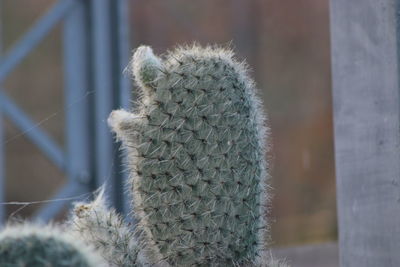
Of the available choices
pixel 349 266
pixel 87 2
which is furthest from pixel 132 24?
pixel 349 266

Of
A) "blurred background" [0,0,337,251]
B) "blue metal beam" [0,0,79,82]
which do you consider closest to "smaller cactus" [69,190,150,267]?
"blue metal beam" [0,0,79,82]

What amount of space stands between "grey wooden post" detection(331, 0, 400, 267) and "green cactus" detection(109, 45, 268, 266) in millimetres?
250

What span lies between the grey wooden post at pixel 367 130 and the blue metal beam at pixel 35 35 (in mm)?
4520

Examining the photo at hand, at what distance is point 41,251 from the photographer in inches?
61.2

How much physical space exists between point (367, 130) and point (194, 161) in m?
0.45

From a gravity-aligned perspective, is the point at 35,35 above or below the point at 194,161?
above

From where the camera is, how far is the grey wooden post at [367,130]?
7.34ft

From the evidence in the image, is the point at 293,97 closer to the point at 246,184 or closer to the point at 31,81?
the point at 31,81

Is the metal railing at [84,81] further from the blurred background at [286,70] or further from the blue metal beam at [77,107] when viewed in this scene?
the blurred background at [286,70]

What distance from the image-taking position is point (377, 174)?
2.27 m

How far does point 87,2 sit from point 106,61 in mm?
518

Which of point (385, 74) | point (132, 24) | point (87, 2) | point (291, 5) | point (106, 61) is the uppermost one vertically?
point (291, 5)

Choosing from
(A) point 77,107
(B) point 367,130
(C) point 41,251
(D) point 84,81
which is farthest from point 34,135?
(C) point 41,251

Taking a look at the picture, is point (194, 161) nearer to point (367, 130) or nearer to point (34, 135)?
point (367, 130)
